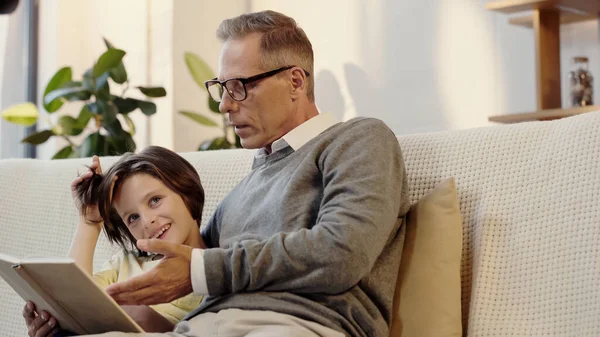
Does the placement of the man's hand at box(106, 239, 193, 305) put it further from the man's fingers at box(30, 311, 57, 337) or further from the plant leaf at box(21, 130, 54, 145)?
the plant leaf at box(21, 130, 54, 145)

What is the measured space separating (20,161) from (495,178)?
4.52 ft

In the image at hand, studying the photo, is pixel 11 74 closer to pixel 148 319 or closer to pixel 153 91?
pixel 153 91

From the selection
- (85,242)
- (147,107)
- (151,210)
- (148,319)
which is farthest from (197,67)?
(148,319)

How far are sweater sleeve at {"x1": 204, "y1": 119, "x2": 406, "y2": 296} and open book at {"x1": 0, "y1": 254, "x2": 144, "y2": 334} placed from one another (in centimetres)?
17

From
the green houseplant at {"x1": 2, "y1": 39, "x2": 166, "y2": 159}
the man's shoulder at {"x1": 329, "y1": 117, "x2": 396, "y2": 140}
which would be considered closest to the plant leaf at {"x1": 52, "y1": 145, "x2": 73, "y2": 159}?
the green houseplant at {"x1": 2, "y1": 39, "x2": 166, "y2": 159}

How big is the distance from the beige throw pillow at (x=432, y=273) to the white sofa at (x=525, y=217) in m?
0.06

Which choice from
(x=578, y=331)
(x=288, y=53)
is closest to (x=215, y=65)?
(x=288, y=53)

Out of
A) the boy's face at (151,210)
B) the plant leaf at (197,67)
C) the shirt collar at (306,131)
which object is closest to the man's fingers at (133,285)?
the boy's face at (151,210)

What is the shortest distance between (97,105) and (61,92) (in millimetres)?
152

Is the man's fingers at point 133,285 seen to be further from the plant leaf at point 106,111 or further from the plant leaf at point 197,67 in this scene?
the plant leaf at point 197,67

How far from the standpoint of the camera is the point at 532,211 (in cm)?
141

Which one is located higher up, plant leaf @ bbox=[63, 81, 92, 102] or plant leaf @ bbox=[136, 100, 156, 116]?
plant leaf @ bbox=[63, 81, 92, 102]

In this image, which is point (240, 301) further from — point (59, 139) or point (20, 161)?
point (59, 139)

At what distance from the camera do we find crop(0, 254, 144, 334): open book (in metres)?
1.23
